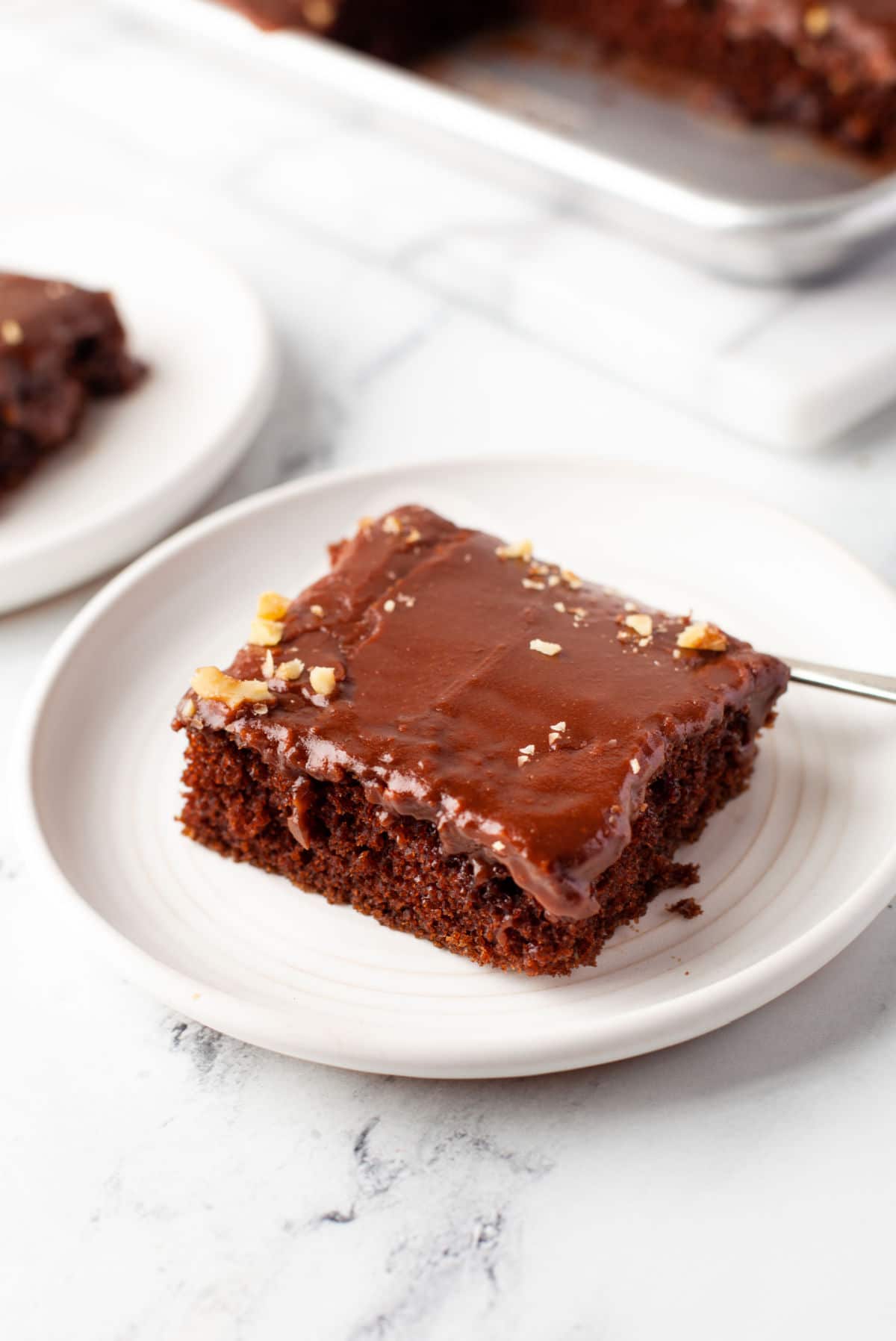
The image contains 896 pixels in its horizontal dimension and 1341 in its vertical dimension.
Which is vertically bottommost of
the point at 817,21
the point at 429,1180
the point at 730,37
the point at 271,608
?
the point at 429,1180

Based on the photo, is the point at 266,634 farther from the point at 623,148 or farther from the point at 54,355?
the point at 623,148

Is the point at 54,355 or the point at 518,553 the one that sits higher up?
the point at 518,553

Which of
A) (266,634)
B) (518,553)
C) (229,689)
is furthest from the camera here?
(518,553)

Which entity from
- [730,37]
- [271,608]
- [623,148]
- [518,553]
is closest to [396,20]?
[623,148]

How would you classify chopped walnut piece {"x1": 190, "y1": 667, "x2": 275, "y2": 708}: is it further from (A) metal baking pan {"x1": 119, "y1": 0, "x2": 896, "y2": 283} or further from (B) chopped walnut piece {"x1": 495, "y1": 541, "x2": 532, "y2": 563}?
(A) metal baking pan {"x1": 119, "y1": 0, "x2": 896, "y2": 283}

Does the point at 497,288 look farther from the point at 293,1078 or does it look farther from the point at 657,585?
the point at 293,1078

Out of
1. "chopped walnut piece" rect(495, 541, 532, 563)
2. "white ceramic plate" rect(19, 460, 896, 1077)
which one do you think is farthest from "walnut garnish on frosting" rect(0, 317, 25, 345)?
"chopped walnut piece" rect(495, 541, 532, 563)
